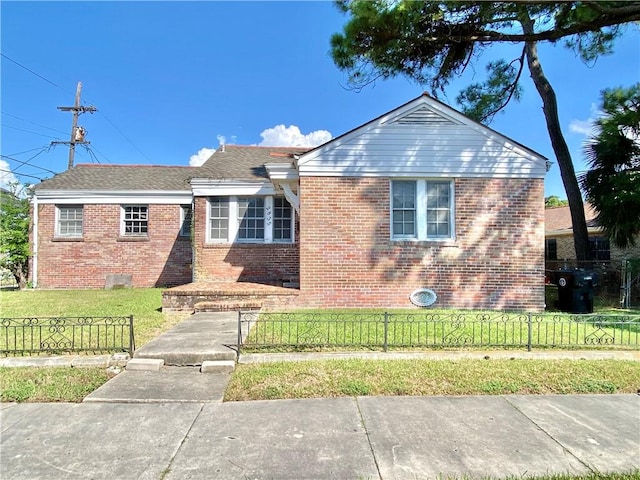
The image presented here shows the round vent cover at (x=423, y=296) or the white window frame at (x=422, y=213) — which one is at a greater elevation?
the white window frame at (x=422, y=213)

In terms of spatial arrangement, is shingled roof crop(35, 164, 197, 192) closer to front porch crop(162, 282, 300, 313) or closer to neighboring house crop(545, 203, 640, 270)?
front porch crop(162, 282, 300, 313)

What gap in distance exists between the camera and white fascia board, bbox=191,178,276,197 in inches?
Result: 472

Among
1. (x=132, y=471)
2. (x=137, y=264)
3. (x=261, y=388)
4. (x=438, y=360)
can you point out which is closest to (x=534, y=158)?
(x=438, y=360)

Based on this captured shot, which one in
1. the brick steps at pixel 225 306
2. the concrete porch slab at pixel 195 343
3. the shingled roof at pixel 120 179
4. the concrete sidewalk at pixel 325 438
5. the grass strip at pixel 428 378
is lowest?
the concrete sidewalk at pixel 325 438

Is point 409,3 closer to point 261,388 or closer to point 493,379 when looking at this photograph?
point 493,379

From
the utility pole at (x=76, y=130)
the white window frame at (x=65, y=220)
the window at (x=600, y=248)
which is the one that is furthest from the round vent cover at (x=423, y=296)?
Answer: the utility pole at (x=76, y=130)

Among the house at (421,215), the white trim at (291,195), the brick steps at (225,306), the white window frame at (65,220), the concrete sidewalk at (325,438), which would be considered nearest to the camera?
the concrete sidewalk at (325,438)

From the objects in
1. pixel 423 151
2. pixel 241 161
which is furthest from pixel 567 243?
pixel 241 161

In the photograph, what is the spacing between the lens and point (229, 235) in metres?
12.1

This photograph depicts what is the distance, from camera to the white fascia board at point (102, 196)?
14758 millimetres

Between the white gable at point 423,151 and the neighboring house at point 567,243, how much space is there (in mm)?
8050

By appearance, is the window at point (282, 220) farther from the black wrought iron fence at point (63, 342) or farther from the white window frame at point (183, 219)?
the black wrought iron fence at point (63, 342)

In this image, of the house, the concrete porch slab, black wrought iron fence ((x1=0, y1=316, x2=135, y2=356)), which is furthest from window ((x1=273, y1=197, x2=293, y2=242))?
black wrought iron fence ((x1=0, y1=316, x2=135, y2=356))

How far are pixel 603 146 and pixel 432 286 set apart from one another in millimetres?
8009
